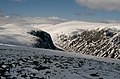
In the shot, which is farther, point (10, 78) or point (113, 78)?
point (113, 78)

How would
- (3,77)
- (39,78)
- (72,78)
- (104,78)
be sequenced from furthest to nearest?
(104,78)
(72,78)
(39,78)
(3,77)

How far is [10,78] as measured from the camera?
51.1m

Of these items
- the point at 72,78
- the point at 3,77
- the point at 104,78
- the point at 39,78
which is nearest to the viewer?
the point at 3,77

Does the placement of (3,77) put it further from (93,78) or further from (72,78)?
(93,78)

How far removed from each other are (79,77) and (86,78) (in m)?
1.81

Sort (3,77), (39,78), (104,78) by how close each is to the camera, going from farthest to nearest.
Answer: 1. (104,78)
2. (39,78)
3. (3,77)

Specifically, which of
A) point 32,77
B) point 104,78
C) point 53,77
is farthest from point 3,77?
point 104,78

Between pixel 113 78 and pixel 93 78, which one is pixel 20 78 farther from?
pixel 113 78

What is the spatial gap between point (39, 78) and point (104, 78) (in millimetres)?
17117

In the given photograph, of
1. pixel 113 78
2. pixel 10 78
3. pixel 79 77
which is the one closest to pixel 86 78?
pixel 79 77

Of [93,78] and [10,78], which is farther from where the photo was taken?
[93,78]

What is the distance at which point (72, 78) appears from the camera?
193 feet

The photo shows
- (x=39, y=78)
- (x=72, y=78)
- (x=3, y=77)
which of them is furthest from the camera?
(x=72, y=78)

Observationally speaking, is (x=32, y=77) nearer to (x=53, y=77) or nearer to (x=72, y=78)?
(x=53, y=77)
